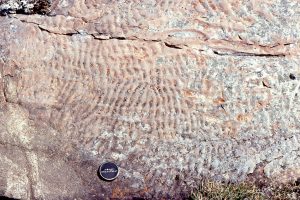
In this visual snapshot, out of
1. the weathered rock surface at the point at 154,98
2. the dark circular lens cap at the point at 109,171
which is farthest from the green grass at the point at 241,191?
the dark circular lens cap at the point at 109,171

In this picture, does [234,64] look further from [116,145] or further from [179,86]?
[116,145]

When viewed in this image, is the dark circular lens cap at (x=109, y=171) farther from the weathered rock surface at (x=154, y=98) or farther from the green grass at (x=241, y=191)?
the green grass at (x=241, y=191)

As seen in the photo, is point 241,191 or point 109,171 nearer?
point 241,191

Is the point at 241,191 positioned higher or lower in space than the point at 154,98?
lower

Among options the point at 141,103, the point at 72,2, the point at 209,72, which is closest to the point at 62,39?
the point at 72,2

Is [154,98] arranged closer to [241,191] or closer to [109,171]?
[109,171]

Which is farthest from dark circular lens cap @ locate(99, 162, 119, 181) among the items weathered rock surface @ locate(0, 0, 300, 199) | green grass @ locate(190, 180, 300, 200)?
green grass @ locate(190, 180, 300, 200)

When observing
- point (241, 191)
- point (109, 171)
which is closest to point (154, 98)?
point (109, 171)
